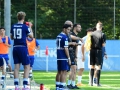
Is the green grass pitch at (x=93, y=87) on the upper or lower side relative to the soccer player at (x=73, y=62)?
lower

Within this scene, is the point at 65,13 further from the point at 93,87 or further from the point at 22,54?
the point at 22,54

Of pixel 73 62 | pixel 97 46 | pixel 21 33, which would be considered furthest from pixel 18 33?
pixel 97 46

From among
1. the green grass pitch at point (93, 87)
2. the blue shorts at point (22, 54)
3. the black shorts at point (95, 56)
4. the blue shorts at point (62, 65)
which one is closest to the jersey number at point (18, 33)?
the blue shorts at point (22, 54)

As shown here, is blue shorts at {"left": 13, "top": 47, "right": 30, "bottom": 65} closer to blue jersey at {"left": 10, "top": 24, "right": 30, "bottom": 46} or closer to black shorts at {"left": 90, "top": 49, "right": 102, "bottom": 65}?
blue jersey at {"left": 10, "top": 24, "right": 30, "bottom": 46}

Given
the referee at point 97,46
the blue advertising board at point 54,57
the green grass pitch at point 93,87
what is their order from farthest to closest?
the blue advertising board at point 54,57
the referee at point 97,46
the green grass pitch at point 93,87

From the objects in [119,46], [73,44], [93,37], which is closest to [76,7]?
[119,46]

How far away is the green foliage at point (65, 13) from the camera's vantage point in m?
39.8

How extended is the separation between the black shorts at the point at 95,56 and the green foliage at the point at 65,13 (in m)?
16.7

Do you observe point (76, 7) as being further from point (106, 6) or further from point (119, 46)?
point (119, 46)

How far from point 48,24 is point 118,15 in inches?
194

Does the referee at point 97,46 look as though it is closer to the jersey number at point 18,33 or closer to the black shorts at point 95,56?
the black shorts at point 95,56

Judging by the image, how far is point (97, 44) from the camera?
2231 cm

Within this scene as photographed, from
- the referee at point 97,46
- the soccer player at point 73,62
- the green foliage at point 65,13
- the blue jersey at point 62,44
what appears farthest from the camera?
the green foliage at point 65,13

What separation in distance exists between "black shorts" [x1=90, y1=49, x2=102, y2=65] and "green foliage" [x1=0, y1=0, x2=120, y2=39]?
659 inches
